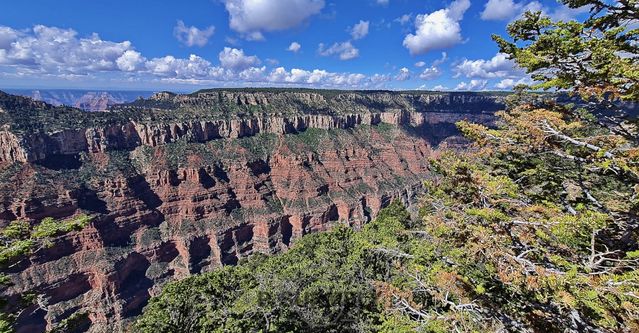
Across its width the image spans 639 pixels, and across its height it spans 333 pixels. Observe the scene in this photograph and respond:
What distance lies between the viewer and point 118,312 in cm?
7375

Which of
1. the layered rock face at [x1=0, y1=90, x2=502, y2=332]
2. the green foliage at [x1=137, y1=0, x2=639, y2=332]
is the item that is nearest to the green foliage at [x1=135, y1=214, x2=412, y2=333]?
the green foliage at [x1=137, y1=0, x2=639, y2=332]

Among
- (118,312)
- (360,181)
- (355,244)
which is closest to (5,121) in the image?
(118,312)

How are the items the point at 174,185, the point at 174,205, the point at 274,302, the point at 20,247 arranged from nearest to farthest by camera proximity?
the point at 20,247
the point at 274,302
the point at 174,205
the point at 174,185

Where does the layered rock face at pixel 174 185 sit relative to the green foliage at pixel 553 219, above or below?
below

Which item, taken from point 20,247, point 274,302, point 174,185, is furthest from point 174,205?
point 20,247

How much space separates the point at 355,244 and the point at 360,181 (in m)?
101

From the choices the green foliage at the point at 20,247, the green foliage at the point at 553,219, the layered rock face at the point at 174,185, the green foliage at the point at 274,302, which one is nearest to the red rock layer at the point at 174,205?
the layered rock face at the point at 174,185

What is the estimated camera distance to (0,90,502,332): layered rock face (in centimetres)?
7369

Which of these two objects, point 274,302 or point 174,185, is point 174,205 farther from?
point 274,302

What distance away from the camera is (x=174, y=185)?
102m

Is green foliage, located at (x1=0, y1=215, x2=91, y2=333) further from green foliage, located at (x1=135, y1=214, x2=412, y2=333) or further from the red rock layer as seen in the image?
the red rock layer

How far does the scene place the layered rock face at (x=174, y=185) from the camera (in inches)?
2901

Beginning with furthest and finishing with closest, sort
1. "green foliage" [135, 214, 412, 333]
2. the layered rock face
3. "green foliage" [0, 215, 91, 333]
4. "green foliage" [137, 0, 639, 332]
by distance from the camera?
the layered rock face, "green foliage" [135, 214, 412, 333], "green foliage" [0, 215, 91, 333], "green foliage" [137, 0, 639, 332]

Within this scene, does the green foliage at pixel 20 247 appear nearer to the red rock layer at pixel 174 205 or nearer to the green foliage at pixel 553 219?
the green foliage at pixel 553 219
